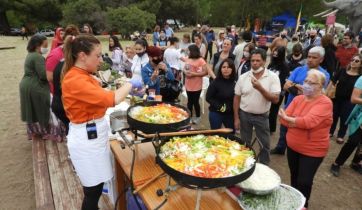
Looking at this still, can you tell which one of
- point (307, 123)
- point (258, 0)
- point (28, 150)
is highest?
point (258, 0)

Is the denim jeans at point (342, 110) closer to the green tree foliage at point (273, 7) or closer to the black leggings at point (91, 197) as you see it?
the black leggings at point (91, 197)

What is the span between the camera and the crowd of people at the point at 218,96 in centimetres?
225

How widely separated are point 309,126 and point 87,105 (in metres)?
2.06

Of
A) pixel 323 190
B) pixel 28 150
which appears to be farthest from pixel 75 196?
pixel 323 190

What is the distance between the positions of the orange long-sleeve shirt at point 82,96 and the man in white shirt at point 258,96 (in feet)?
6.11

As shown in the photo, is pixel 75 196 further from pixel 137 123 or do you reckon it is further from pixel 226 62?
pixel 226 62

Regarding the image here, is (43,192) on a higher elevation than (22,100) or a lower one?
lower

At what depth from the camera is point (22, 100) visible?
472cm

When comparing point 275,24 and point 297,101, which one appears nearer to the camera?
point 297,101

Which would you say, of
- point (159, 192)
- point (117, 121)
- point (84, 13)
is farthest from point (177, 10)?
point (159, 192)

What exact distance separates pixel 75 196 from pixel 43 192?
442 mm

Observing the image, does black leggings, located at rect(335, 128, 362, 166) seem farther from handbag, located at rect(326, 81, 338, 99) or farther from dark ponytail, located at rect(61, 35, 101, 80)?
dark ponytail, located at rect(61, 35, 101, 80)

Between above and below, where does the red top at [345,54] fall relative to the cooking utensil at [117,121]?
above

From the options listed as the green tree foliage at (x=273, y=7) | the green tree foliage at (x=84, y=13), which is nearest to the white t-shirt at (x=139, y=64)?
the green tree foliage at (x=84, y=13)
